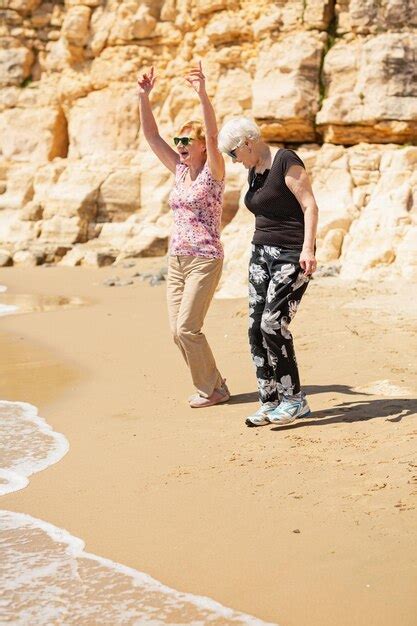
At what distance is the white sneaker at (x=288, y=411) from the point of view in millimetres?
5070

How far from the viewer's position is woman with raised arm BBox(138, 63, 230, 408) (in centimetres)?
556

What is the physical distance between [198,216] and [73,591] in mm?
2895

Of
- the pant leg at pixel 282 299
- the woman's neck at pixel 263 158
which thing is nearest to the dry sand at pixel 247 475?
the pant leg at pixel 282 299

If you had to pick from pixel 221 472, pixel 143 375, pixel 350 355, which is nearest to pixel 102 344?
pixel 143 375

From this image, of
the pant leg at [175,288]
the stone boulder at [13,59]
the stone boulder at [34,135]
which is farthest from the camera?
the stone boulder at [13,59]

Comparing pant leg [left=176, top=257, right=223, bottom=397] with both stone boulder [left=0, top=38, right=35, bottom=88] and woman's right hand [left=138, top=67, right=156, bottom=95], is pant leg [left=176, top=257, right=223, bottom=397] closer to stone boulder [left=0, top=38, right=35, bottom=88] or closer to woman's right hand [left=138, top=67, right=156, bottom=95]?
woman's right hand [left=138, top=67, right=156, bottom=95]

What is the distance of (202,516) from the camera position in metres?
3.85

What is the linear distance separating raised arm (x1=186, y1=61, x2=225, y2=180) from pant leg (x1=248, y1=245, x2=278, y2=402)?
0.61 metres

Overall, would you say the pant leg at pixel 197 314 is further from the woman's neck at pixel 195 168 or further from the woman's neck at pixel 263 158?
the woman's neck at pixel 263 158

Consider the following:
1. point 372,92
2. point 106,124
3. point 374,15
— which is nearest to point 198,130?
point 372,92

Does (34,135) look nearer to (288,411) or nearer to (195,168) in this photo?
(195,168)

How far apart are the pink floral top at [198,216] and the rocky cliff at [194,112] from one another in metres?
5.56

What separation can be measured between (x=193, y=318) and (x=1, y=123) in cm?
1877

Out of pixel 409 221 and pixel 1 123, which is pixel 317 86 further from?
pixel 1 123
